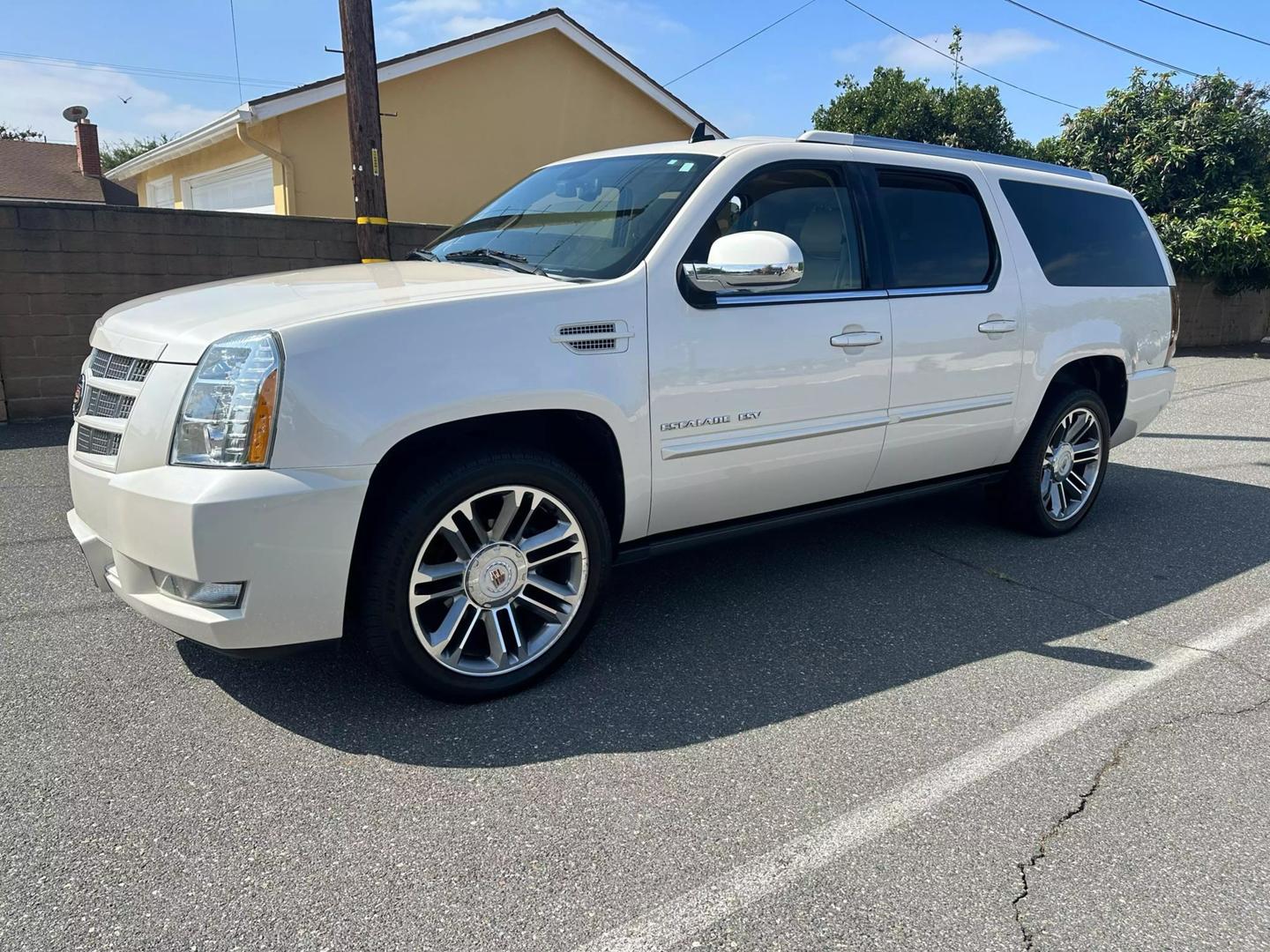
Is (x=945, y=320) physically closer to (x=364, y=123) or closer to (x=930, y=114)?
(x=364, y=123)

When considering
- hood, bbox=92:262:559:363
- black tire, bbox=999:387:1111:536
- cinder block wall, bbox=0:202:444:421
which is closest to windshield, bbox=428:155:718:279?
hood, bbox=92:262:559:363

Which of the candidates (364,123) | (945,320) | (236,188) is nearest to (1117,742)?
(945,320)

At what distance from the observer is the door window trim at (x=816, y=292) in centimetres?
337

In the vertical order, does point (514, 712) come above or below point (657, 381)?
below

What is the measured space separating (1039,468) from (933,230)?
1524mm

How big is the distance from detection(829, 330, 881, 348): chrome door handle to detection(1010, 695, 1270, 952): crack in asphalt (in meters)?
1.80

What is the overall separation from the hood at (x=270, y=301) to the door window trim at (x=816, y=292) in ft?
1.87

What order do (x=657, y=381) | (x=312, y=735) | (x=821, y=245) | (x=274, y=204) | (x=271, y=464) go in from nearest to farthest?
1. (x=271, y=464)
2. (x=312, y=735)
3. (x=657, y=381)
4. (x=821, y=245)
5. (x=274, y=204)

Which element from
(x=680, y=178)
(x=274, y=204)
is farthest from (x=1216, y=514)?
(x=274, y=204)

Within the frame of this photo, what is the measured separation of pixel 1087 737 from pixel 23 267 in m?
8.28

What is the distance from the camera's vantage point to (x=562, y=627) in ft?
10.8

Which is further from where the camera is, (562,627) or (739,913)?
(562,627)

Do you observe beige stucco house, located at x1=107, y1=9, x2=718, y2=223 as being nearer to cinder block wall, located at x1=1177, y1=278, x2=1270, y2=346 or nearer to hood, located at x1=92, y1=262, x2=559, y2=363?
cinder block wall, located at x1=1177, y1=278, x2=1270, y2=346

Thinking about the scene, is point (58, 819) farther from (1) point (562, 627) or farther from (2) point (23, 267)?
(2) point (23, 267)
